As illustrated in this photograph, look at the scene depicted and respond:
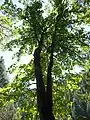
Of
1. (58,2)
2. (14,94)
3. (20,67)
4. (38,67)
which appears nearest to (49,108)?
(38,67)

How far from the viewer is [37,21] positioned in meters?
18.2

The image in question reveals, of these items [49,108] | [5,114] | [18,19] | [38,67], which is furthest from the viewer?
[5,114]

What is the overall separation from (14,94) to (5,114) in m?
23.7

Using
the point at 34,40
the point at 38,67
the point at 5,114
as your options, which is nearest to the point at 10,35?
the point at 34,40

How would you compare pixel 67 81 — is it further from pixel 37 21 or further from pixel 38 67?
pixel 37 21

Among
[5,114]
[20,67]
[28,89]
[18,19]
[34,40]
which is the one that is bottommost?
[5,114]

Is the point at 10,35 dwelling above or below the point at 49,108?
above

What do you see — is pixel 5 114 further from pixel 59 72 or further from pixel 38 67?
pixel 38 67

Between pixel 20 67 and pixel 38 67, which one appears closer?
pixel 38 67

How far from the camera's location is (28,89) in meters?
21.3

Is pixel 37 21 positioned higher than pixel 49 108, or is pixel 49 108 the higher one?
pixel 37 21

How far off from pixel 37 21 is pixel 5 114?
89.2 feet

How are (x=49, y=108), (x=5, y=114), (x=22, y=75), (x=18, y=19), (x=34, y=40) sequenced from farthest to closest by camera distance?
(x=5, y=114) → (x=22, y=75) → (x=18, y=19) → (x=34, y=40) → (x=49, y=108)

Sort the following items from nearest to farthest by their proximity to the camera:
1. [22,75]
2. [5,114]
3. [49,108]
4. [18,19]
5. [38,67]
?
[49,108] → [38,67] → [18,19] → [22,75] → [5,114]
